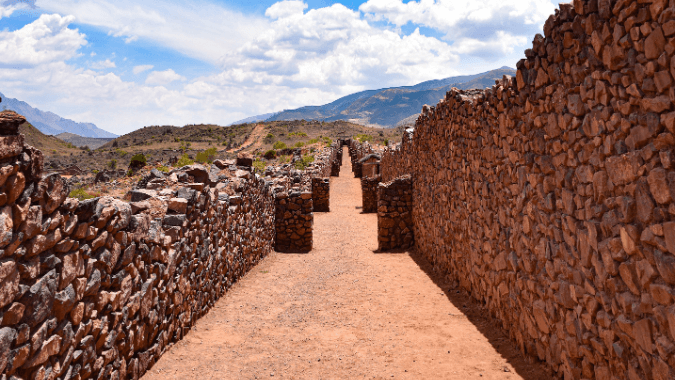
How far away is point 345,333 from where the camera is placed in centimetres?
610

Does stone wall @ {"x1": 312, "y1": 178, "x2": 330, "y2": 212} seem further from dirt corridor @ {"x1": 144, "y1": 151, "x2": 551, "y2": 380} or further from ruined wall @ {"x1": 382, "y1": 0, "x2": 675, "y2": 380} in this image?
ruined wall @ {"x1": 382, "y1": 0, "x2": 675, "y2": 380}

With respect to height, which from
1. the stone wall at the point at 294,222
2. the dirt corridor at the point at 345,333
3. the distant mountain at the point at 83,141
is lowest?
the dirt corridor at the point at 345,333

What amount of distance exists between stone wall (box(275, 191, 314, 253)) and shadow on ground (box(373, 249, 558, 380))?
152 inches

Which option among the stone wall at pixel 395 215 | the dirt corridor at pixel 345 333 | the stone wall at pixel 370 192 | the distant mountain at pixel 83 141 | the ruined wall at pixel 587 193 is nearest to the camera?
the ruined wall at pixel 587 193

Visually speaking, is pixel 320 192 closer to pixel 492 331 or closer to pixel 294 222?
pixel 294 222

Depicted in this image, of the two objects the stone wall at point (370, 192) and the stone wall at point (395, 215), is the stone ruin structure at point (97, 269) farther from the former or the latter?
the stone wall at point (370, 192)

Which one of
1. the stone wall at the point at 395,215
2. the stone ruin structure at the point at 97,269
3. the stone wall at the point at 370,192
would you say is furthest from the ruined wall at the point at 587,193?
the stone wall at the point at 370,192

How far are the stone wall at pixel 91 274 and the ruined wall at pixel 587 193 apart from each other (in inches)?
158

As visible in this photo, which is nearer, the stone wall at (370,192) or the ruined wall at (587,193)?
the ruined wall at (587,193)

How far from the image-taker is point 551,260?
168 inches

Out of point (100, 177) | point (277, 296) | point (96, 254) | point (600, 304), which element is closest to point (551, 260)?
point (600, 304)

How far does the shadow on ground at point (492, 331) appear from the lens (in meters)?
4.57

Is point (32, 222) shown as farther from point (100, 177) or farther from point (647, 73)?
point (100, 177)

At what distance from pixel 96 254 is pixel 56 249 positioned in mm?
587
